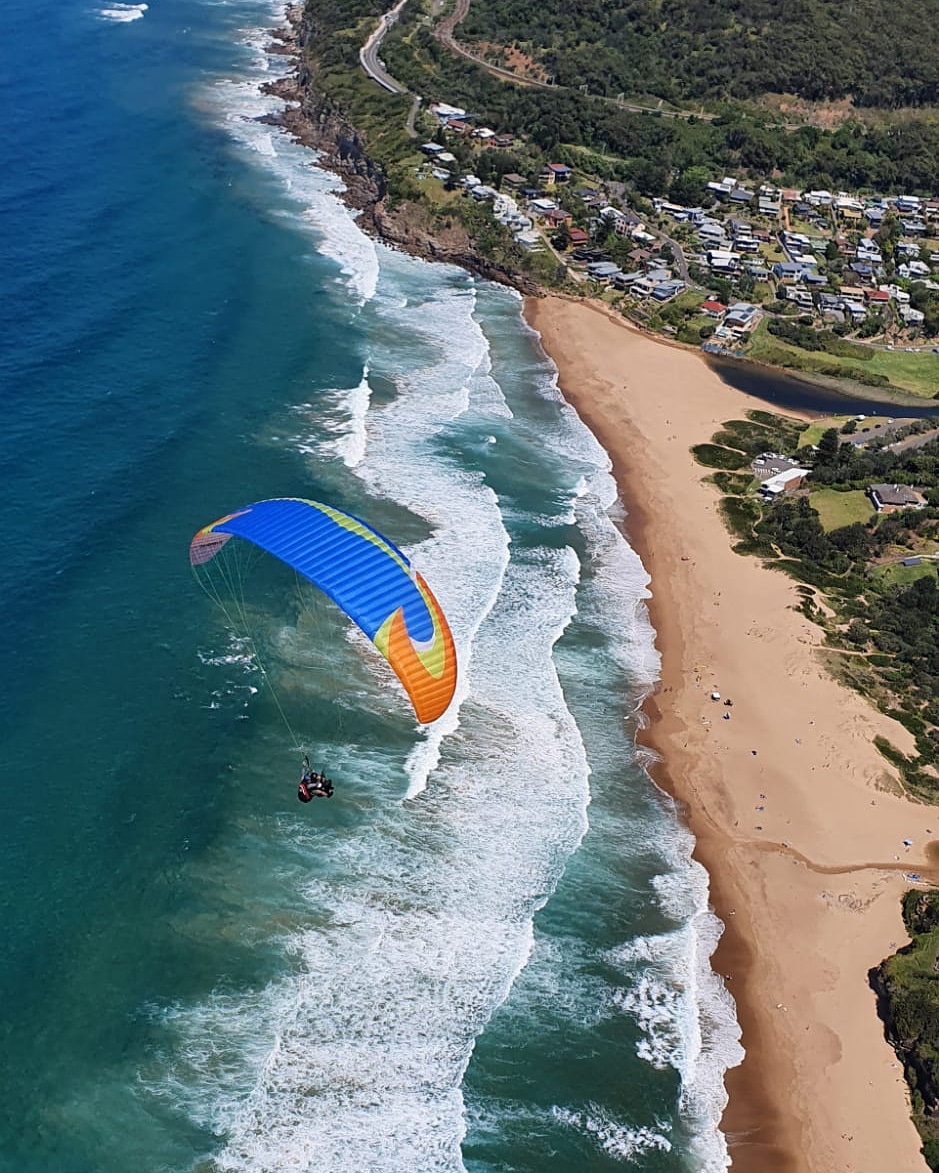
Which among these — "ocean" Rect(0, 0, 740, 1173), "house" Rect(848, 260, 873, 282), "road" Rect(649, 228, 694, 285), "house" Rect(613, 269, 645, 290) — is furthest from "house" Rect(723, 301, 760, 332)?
"ocean" Rect(0, 0, 740, 1173)

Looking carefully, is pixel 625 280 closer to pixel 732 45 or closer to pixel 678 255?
pixel 678 255

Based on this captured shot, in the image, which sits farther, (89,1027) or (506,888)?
(506,888)

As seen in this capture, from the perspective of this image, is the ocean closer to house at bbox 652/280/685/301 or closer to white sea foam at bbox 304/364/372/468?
white sea foam at bbox 304/364/372/468

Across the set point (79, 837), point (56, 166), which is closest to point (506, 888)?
point (79, 837)

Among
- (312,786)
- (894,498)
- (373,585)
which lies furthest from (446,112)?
(312,786)

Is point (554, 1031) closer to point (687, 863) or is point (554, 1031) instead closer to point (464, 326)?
point (687, 863)

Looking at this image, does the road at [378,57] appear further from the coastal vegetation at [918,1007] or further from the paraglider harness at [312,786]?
the coastal vegetation at [918,1007]
